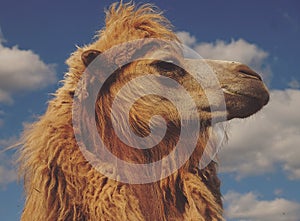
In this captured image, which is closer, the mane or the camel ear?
the mane

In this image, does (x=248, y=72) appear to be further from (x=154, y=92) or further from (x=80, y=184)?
(x=80, y=184)

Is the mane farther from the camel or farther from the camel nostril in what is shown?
the camel nostril

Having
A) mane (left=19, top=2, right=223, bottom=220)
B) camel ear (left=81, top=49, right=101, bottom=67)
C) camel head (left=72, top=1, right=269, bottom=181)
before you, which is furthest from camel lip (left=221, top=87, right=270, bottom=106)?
camel ear (left=81, top=49, right=101, bottom=67)

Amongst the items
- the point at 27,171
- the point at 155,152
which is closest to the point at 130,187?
the point at 155,152

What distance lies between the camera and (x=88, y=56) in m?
5.21

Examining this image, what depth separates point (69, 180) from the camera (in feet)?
15.5

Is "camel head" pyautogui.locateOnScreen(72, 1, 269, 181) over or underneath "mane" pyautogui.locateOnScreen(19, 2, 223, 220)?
over

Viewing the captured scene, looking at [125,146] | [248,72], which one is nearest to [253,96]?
[248,72]

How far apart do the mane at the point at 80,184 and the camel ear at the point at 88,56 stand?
8 centimetres

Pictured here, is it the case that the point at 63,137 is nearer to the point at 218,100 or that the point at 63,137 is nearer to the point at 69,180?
the point at 69,180

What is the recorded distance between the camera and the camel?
15.5 feet

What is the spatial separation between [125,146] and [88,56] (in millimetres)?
860

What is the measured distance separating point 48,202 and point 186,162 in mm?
1225

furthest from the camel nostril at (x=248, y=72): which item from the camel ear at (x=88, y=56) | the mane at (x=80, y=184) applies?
the camel ear at (x=88, y=56)
